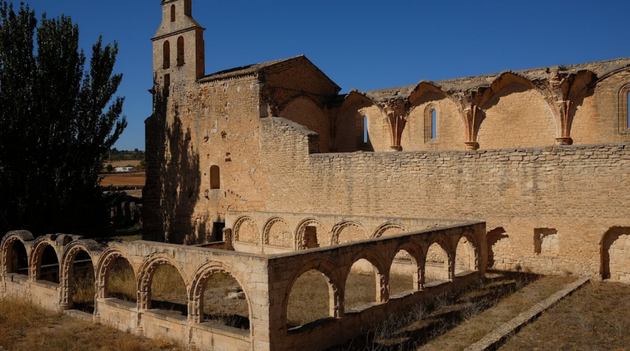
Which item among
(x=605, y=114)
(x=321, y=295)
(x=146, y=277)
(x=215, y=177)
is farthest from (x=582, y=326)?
(x=215, y=177)

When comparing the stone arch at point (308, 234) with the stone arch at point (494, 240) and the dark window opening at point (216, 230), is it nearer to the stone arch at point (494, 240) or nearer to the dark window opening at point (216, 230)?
the stone arch at point (494, 240)

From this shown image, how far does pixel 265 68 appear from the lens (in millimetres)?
17609

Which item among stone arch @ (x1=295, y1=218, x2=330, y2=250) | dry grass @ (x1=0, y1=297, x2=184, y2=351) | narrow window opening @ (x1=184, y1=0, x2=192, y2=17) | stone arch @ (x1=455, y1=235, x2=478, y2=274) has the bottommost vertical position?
dry grass @ (x1=0, y1=297, x2=184, y2=351)

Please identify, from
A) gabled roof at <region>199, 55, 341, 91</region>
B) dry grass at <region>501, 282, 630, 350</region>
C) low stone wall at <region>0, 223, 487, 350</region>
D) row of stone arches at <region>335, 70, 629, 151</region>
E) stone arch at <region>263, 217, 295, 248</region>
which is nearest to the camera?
low stone wall at <region>0, 223, 487, 350</region>

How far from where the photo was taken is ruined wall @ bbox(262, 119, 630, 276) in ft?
36.2

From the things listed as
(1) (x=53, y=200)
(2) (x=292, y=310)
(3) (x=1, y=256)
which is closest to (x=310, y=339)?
(2) (x=292, y=310)

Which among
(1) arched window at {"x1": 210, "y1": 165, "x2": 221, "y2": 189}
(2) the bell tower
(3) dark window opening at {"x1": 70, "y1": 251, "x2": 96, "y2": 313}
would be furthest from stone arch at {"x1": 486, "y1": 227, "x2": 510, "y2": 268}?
(2) the bell tower

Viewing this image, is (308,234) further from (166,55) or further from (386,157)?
(166,55)

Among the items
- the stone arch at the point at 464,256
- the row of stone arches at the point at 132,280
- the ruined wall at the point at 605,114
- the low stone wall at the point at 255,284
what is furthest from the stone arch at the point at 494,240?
the row of stone arches at the point at 132,280

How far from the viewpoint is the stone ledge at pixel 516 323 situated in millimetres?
7020

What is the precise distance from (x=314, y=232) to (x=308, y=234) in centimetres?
37

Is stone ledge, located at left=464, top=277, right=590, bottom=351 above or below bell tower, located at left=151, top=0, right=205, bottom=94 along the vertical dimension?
below

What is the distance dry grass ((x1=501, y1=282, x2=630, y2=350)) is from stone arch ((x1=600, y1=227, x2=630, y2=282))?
116 centimetres

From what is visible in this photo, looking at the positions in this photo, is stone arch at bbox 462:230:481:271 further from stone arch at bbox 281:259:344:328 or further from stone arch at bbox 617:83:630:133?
stone arch at bbox 617:83:630:133
